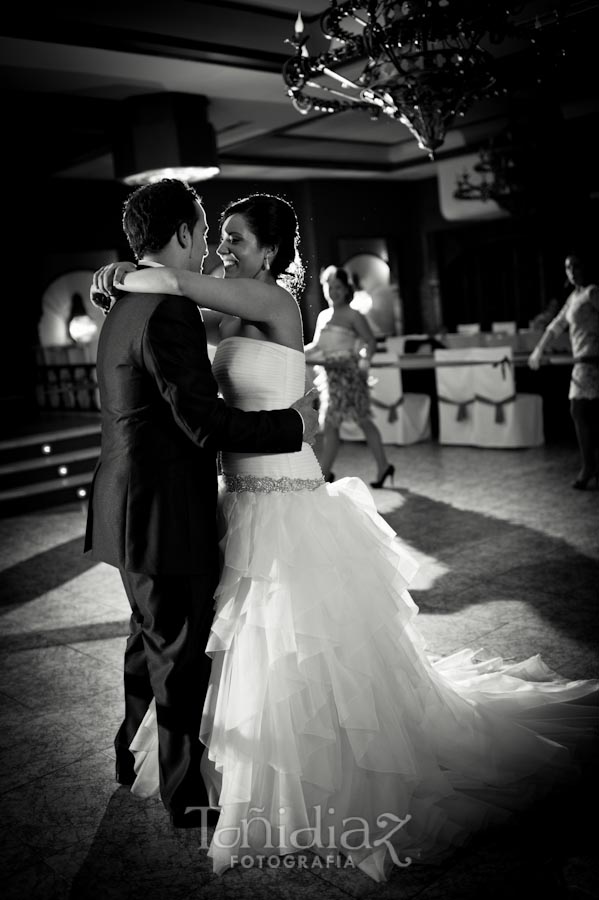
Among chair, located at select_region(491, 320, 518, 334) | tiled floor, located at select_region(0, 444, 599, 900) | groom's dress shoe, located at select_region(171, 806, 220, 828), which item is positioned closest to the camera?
tiled floor, located at select_region(0, 444, 599, 900)

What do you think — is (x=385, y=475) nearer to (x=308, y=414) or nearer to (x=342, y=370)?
(x=342, y=370)

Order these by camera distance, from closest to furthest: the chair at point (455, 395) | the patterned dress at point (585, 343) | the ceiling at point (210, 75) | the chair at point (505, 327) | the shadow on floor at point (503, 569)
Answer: the shadow on floor at point (503, 569) < the ceiling at point (210, 75) < the patterned dress at point (585, 343) < the chair at point (455, 395) < the chair at point (505, 327)

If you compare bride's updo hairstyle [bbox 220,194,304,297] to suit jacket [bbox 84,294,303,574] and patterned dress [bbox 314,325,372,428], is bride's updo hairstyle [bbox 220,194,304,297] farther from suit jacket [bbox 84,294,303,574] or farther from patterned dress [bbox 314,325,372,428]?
patterned dress [bbox 314,325,372,428]

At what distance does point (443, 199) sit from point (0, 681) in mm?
10105

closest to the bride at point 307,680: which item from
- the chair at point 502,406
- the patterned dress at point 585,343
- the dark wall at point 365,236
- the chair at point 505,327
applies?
the patterned dress at point 585,343

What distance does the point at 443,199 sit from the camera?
38.2 ft

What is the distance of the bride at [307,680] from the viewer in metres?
1.99

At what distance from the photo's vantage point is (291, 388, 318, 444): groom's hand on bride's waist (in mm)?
2178

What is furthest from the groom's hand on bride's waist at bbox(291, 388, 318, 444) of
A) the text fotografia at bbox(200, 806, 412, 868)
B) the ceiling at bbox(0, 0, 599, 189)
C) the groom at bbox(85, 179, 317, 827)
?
the ceiling at bbox(0, 0, 599, 189)

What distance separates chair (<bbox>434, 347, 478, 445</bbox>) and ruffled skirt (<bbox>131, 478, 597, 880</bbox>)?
5839 millimetres

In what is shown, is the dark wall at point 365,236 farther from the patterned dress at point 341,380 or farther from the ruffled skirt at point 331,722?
the ruffled skirt at point 331,722

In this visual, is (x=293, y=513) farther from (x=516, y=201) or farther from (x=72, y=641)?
(x=516, y=201)

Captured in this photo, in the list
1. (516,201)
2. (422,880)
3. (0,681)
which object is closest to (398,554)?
(422,880)

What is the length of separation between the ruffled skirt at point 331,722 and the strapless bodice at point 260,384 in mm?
79
